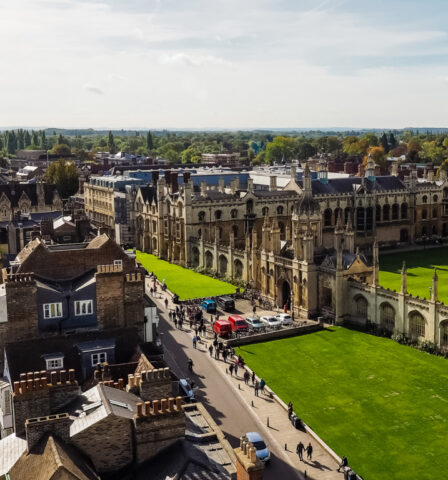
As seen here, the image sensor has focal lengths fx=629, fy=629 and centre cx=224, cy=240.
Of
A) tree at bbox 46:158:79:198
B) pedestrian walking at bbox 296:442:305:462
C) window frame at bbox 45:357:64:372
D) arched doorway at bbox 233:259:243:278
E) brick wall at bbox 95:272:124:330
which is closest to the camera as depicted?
window frame at bbox 45:357:64:372

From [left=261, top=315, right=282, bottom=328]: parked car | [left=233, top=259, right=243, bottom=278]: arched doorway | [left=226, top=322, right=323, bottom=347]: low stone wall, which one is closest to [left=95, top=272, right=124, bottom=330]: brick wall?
[left=226, top=322, right=323, bottom=347]: low stone wall

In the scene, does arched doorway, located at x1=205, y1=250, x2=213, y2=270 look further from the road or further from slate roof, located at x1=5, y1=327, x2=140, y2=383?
slate roof, located at x1=5, y1=327, x2=140, y2=383

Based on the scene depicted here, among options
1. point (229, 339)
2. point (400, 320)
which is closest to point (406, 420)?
point (400, 320)

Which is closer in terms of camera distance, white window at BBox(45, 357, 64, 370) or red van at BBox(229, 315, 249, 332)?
white window at BBox(45, 357, 64, 370)

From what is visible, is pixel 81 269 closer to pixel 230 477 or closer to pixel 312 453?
pixel 312 453

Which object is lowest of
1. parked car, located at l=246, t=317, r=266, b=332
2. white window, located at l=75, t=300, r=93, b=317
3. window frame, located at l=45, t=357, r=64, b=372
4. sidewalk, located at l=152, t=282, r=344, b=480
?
sidewalk, located at l=152, t=282, r=344, b=480

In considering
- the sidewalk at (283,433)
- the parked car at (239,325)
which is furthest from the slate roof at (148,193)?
the sidewalk at (283,433)
